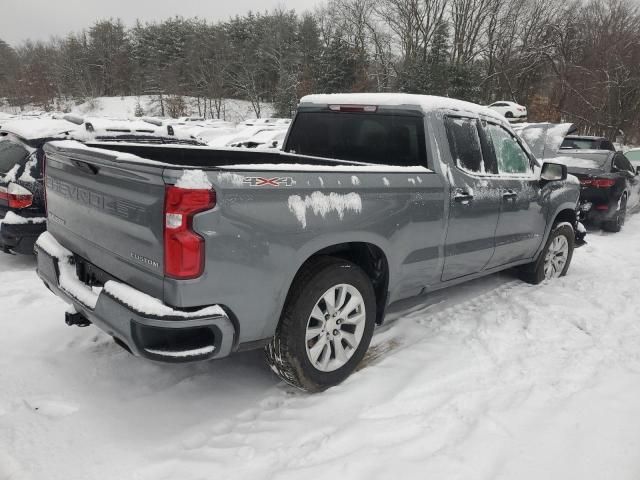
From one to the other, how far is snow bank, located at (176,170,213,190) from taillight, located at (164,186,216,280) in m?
0.02

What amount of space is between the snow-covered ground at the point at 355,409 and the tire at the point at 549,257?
1144 millimetres

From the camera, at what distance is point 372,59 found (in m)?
46.7

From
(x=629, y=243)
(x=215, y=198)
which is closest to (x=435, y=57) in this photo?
(x=629, y=243)

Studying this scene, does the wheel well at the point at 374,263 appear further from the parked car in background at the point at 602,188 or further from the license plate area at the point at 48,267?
the parked car in background at the point at 602,188

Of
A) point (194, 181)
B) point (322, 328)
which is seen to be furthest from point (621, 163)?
point (194, 181)

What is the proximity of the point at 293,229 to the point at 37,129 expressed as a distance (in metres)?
4.56

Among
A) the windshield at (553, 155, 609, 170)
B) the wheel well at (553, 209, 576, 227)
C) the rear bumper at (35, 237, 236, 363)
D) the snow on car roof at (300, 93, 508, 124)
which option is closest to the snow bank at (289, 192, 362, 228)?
the rear bumper at (35, 237, 236, 363)

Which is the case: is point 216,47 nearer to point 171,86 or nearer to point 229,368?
point 171,86

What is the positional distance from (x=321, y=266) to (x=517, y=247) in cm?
268

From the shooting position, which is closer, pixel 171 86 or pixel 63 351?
pixel 63 351

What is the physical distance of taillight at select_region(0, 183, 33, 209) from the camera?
515 cm

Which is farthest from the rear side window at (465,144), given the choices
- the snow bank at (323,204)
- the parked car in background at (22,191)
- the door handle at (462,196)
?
the parked car in background at (22,191)

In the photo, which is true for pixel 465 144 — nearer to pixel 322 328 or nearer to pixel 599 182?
pixel 322 328

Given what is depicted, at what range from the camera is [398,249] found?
3.25 metres
